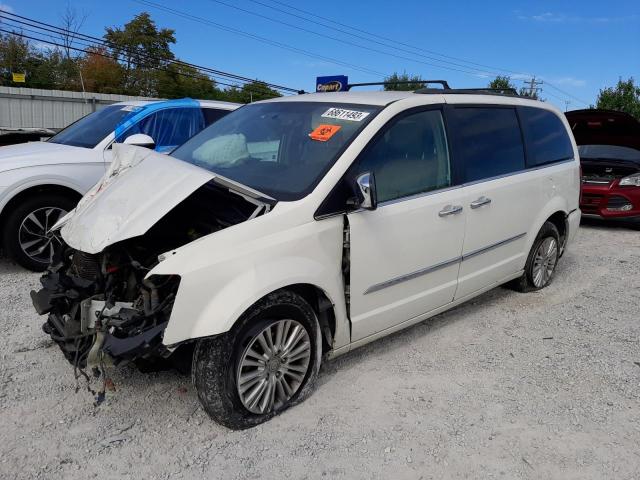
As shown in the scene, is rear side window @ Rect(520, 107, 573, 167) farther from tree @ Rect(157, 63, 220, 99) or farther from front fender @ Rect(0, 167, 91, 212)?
tree @ Rect(157, 63, 220, 99)

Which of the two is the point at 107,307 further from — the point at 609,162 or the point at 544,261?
the point at 609,162

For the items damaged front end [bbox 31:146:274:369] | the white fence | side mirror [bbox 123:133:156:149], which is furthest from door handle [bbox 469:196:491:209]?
the white fence

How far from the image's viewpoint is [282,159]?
3.35m

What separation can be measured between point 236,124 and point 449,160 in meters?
1.57

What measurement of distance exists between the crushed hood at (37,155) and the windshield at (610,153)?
8.20 metres

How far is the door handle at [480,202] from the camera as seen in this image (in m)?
3.83

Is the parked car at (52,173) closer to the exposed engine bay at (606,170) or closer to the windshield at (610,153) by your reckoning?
the exposed engine bay at (606,170)

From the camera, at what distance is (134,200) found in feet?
9.38

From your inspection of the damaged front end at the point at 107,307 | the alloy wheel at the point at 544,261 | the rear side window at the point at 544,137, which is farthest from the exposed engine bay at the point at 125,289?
the alloy wheel at the point at 544,261

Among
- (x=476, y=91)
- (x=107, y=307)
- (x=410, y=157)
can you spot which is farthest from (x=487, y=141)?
(x=107, y=307)

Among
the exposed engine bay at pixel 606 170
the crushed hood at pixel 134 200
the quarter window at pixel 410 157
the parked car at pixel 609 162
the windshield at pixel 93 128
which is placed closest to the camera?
the crushed hood at pixel 134 200

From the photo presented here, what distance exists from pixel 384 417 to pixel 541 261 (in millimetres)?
2812

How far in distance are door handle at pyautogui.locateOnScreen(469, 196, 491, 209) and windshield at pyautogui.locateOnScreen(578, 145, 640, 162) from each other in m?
6.42

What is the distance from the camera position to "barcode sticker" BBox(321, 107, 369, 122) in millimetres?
3312
